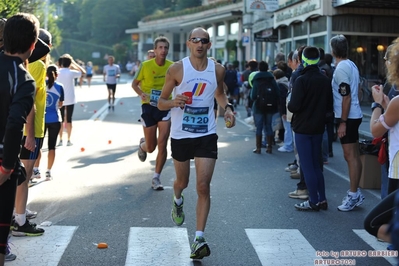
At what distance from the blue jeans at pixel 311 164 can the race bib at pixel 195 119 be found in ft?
7.17

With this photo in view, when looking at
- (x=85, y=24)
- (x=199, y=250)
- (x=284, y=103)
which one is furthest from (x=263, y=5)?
(x=85, y=24)

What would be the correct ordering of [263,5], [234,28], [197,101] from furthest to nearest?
[234,28] < [263,5] < [197,101]

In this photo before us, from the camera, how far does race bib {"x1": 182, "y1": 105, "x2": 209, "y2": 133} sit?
20.4 feet

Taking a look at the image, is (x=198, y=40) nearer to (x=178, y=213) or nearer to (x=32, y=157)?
(x=178, y=213)

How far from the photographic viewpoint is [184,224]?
7234 mm

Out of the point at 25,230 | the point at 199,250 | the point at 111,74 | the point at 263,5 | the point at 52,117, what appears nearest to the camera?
the point at 199,250

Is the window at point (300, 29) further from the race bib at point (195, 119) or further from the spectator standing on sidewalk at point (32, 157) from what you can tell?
the race bib at point (195, 119)

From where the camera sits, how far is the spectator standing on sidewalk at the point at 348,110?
7.98 meters

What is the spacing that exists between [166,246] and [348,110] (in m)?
2.93

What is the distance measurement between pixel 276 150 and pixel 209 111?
25.5 feet

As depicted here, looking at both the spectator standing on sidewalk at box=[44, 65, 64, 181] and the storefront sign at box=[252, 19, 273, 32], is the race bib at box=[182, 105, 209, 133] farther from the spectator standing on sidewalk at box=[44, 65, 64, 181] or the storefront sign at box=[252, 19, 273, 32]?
the storefront sign at box=[252, 19, 273, 32]

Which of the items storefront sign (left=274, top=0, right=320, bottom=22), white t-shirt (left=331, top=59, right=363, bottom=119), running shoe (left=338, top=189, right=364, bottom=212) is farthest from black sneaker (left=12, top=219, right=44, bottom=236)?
storefront sign (left=274, top=0, right=320, bottom=22)

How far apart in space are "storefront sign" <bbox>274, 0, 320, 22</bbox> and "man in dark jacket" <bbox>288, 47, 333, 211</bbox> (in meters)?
17.6

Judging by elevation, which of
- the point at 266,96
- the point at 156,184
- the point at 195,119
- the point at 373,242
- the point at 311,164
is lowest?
the point at 373,242
